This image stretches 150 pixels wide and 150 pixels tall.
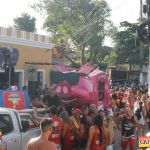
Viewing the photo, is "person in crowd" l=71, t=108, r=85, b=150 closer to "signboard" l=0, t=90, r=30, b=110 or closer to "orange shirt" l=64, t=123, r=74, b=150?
"orange shirt" l=64, t=123, r=74, b=150

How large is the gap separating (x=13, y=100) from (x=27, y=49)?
1532cm

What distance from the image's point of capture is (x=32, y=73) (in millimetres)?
26859

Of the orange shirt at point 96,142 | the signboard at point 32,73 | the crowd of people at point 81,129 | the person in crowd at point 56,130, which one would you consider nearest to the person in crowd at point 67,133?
the crowd of people at point 81,129

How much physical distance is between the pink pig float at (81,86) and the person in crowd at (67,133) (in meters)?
4.83

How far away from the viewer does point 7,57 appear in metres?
14.6

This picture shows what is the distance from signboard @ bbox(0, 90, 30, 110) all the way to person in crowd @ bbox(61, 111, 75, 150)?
1924mm

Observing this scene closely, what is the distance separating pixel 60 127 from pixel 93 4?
119ft

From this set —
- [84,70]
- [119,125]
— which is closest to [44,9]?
[84,70]

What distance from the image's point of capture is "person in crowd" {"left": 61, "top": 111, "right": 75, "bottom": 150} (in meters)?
9.52

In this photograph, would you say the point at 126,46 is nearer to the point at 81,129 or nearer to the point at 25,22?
the point at 25,22

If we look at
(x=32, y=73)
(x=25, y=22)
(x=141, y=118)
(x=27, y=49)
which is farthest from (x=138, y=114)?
(x=25, y=22)

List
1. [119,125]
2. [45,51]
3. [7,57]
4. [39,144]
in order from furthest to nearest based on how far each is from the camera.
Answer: [45,51], [7,57], [119,125], [39,144]

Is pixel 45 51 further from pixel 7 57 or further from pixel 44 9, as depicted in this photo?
pixel 44 9

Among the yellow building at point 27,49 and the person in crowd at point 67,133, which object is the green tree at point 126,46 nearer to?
the yellow building at point 27,49
